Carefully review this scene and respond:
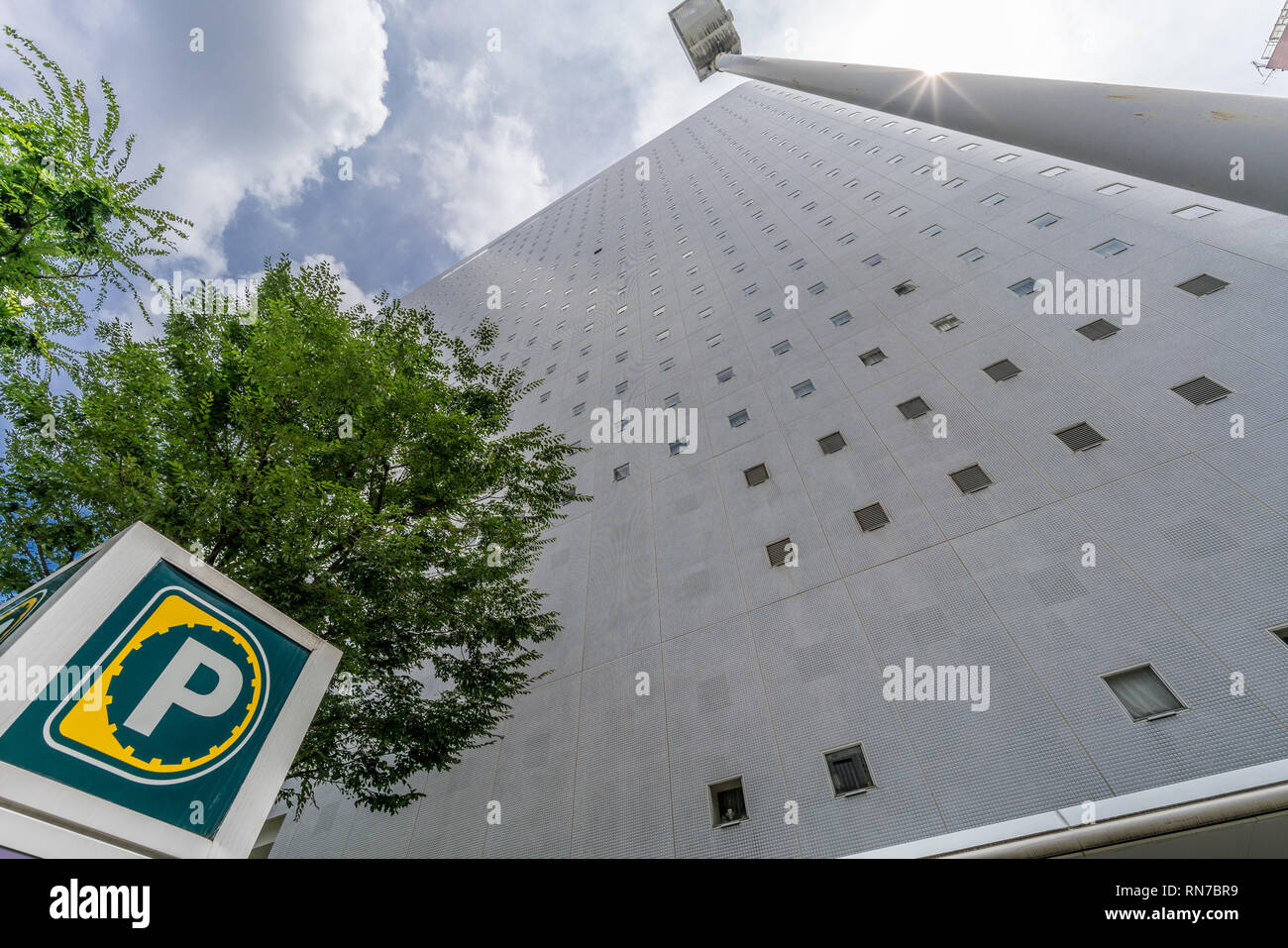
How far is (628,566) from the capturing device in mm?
11492

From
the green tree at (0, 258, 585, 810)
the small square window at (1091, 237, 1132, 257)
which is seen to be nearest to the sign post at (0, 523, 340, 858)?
the green tree at (0, 258, 585, 810)

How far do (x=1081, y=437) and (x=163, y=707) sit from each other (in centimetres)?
1178

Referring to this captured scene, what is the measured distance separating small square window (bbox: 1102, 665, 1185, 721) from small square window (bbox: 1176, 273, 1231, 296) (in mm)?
7825

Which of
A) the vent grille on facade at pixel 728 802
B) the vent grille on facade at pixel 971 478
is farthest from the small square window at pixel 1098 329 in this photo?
the vent grille on facade at pixel 728 802

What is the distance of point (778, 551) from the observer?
999 centimetres

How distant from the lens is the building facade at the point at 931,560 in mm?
6496

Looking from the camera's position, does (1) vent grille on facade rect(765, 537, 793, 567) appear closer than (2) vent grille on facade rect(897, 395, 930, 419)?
Yes

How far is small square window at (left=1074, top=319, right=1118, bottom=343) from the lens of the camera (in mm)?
10117

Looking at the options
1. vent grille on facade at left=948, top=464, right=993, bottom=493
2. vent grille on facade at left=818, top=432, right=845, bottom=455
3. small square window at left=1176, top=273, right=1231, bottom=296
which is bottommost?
vent grille on facade at left=948, top=464, right=993, bottom=493

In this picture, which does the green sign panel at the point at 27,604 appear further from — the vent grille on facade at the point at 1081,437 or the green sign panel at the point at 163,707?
the vent grille on facade at the point at 1081,437

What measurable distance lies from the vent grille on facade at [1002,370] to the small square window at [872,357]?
2.23 meters

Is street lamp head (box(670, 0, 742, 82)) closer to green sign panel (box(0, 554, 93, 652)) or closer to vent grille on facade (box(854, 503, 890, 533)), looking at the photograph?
vent grille on facade (box(854, 503, 890, 533))
